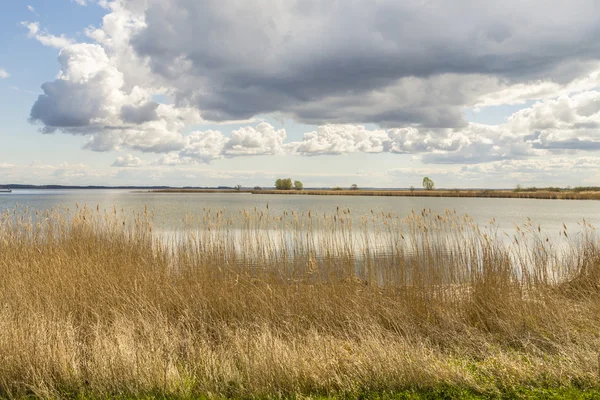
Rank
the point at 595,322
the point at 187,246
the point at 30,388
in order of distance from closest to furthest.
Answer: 1. the point at 30,388
2. the point at 595,322
3. the point at 187,246

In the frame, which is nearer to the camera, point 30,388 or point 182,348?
point 30,388

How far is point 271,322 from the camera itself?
699 centimetres

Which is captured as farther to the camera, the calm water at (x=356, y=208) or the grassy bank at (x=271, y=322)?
the calm water at (x=356, y=208)

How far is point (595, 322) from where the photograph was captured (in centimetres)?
697

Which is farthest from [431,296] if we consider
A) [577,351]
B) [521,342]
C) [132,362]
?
[132,362]

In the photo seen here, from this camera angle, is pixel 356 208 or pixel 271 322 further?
pixel 356 208

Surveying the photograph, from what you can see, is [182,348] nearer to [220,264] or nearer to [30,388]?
[30,388]

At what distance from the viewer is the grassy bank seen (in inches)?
190

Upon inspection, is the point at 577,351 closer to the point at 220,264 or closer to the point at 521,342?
the point at 521,342

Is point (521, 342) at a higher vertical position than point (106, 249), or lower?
lower

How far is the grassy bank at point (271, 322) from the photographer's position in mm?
4820

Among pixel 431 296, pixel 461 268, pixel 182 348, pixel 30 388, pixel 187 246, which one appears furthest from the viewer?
pixel 187 246

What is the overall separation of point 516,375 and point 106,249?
868cm

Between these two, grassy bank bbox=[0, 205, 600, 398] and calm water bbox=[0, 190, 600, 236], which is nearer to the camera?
grassy bank bbox=[0, 205, 600, 398]
